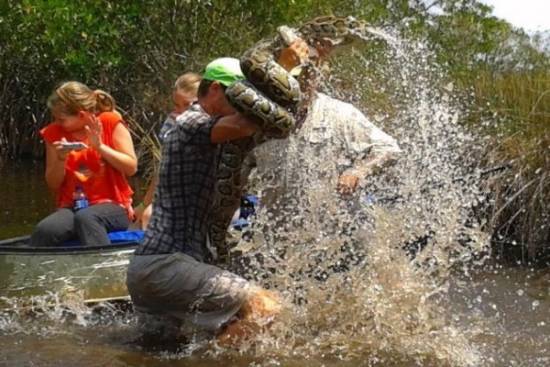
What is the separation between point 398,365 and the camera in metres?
5.64

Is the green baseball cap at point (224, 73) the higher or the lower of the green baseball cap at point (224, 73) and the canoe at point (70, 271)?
the higher

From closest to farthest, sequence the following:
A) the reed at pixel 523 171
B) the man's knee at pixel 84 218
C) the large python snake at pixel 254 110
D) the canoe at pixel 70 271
A: the large python snake at pixel 254 110 → the canoe at pixel 70 271 → the man's knee at pixel 84 218 → the reed at pixel 523 171

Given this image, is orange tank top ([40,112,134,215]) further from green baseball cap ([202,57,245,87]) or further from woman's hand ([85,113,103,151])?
green baseball cap ([202,57,245,87])

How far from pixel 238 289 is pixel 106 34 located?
14230 millimetres

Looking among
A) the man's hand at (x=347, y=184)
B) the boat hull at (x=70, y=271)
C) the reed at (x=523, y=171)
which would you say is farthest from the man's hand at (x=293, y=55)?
the reed at (x=523, y=171)

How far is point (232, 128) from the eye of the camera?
5.34 meters

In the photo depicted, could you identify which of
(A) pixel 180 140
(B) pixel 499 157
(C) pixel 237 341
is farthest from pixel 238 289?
(B) pixel 499 157

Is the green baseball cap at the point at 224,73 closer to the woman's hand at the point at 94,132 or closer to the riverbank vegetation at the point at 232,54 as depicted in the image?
the woman's hand at the point at 94,132

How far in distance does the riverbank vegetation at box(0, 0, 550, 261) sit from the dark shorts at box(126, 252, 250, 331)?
14.0 ft

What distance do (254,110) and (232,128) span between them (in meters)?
0.19

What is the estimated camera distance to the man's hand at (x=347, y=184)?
630cm

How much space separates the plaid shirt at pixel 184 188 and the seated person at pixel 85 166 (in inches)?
83.6

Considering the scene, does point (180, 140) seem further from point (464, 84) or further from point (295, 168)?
point (464, 84)

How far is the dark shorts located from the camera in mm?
5590
